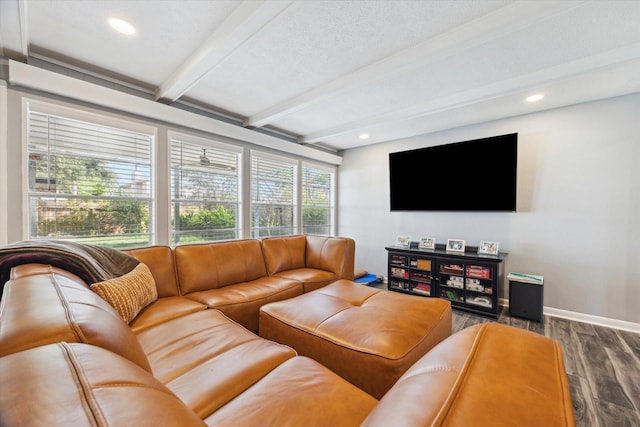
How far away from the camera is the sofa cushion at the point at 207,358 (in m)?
0.92

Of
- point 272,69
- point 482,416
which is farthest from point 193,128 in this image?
point 482,416

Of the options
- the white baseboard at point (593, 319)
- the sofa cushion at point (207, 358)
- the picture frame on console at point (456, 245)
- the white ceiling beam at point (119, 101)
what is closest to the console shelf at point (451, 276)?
the picture frame on console at point (456, 245)

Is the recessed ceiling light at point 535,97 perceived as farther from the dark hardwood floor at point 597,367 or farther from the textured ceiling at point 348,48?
the dark hardwood floor at point 597,367

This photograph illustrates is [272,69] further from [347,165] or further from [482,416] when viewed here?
[347,165]

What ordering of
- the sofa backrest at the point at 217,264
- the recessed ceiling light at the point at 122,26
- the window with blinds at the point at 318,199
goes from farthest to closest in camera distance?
1. the window with blinds at the point at 318,199
2. the sofa backrest at the point at 217,264
3. the recessed ceiling light at the point at 122,26

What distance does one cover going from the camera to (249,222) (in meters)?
3.53

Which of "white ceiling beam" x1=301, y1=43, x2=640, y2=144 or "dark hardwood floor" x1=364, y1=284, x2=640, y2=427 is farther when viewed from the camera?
"white ceiling beam" x1=301, y1=43, x2=640, y2=144

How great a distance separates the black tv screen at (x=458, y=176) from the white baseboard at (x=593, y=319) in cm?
124

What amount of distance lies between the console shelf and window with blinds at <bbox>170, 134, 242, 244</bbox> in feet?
7.63

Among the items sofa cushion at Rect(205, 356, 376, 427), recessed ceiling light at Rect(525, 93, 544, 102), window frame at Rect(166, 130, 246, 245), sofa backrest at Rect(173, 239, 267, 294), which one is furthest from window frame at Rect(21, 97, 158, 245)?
recessed ceiling light at Rect(525, 93, 544, 102)

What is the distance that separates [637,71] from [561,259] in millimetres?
1865

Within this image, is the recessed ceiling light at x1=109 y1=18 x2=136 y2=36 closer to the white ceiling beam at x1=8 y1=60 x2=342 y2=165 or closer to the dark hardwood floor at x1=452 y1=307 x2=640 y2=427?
the white ceiling beam at x1=8 y1=60 x2=342 y2=165

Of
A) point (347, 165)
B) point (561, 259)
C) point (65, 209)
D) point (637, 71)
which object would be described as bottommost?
point (561, 259)

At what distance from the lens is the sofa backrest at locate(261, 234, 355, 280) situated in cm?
294
